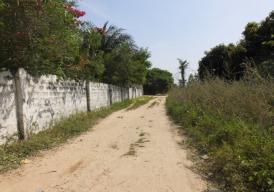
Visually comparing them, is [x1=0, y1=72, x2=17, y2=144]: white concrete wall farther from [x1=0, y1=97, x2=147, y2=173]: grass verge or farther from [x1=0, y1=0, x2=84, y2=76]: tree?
[x1=0, y1=0, x2=84, y2=76]: tree

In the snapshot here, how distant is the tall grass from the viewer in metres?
5.93

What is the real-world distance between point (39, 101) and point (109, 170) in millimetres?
5786

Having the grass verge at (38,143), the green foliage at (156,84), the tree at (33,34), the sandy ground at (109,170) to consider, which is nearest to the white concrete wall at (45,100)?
the grass verge at (38,143)

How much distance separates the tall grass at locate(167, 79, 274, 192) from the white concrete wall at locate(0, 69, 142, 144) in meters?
4.60

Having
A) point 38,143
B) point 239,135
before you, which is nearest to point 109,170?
point 239,135

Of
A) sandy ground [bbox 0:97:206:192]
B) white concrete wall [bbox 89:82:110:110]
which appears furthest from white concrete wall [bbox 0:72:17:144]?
white concrete wall [bbox 89:82:110:110]

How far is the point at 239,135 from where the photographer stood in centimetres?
814

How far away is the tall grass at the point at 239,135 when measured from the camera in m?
5.93

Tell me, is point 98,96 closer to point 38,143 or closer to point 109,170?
point 38,143

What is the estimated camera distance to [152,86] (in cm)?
8144

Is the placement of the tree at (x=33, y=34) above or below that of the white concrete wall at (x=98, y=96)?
above

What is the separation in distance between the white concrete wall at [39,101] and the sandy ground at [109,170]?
1.31 meters

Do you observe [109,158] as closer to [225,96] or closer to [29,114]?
[29,114]

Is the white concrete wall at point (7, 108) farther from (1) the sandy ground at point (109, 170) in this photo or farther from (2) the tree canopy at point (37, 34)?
(1) the sandy ground at point (109, 170)
